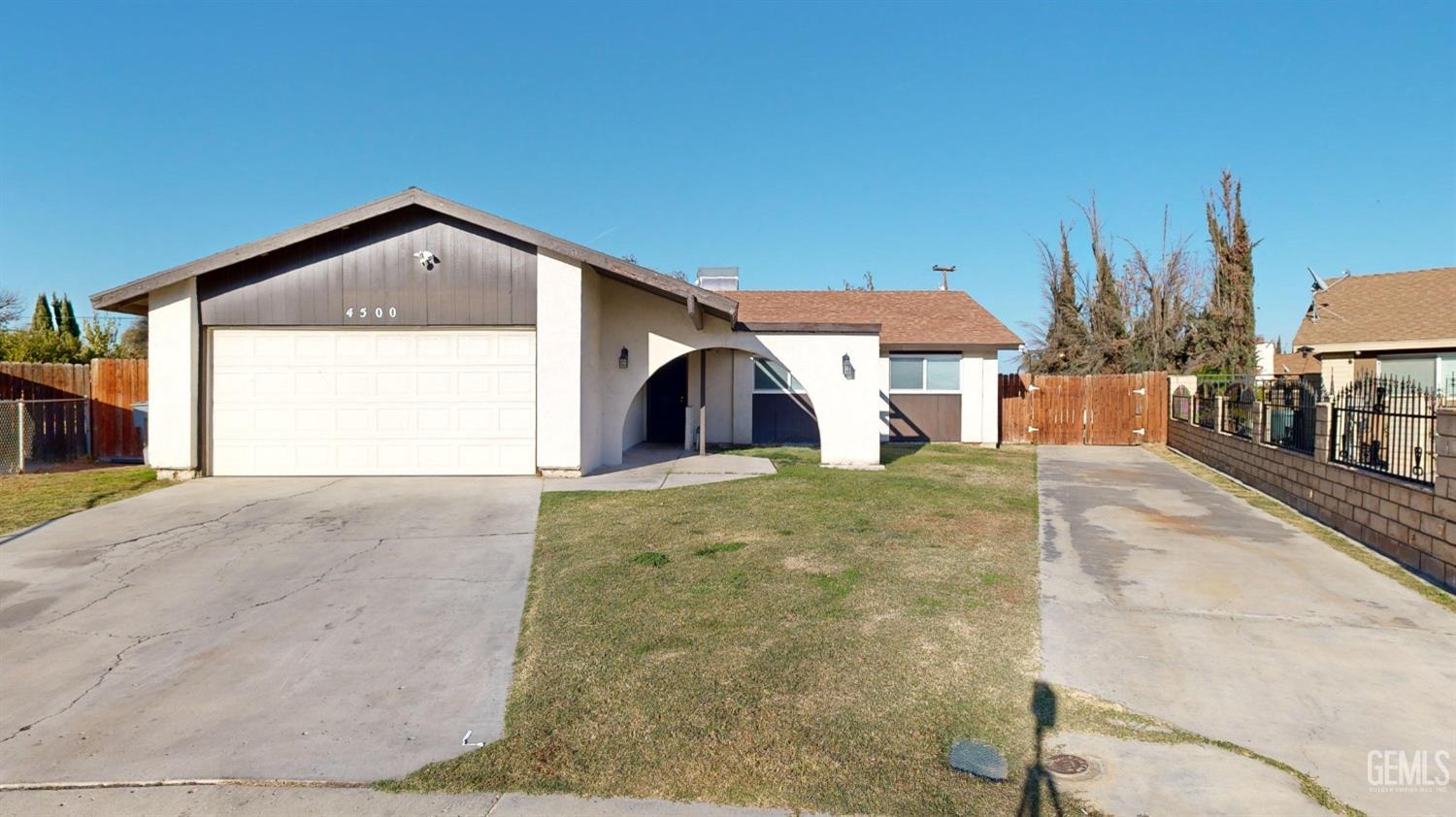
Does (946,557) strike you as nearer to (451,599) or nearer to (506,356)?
(451,599)

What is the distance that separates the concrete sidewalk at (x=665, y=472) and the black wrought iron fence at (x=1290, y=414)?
298 inches

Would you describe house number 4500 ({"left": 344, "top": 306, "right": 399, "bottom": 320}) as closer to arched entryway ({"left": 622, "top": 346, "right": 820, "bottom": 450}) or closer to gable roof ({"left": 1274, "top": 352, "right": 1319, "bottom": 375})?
arched entryway ({"left": 622, "top": 346, "right": 820, "bottom": 450})

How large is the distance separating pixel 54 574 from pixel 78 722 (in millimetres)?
3781

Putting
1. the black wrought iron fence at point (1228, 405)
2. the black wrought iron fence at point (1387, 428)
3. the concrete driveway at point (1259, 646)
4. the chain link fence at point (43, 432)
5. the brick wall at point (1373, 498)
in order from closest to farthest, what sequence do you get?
the concrete driveway at point (1259, 646)
the brick wall at point (1373, 498)
the black wrought iron fence at point (1387, 428)
the chain link fence at point (43, 432)
the black wrought iron fence at point (1228, 405)

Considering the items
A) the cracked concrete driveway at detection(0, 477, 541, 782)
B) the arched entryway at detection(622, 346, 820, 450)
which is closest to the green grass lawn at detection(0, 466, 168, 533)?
the cracked concrete driveway at detection(0, 477, 541, 782)

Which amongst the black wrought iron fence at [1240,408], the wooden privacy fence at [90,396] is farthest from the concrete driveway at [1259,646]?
the wooden privacy fence at [90,396]

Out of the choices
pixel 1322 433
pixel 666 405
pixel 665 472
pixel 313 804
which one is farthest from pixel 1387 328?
pixel 313 804

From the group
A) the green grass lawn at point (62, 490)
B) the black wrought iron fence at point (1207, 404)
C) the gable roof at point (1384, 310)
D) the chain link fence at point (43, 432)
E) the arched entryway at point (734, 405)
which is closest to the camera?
the green grass lawn at point (62, 490)

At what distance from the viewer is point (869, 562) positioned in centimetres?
735

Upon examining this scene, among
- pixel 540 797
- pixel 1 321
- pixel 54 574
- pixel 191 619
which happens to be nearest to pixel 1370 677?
pixel 540 797

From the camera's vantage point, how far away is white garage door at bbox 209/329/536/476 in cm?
1244

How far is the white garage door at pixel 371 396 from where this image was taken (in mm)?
12438

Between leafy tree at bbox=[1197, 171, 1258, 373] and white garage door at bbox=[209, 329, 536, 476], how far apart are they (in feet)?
76.7

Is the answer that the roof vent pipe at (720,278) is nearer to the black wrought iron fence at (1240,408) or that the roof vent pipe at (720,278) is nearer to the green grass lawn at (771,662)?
the black wrought iron fence at (1240,408)
